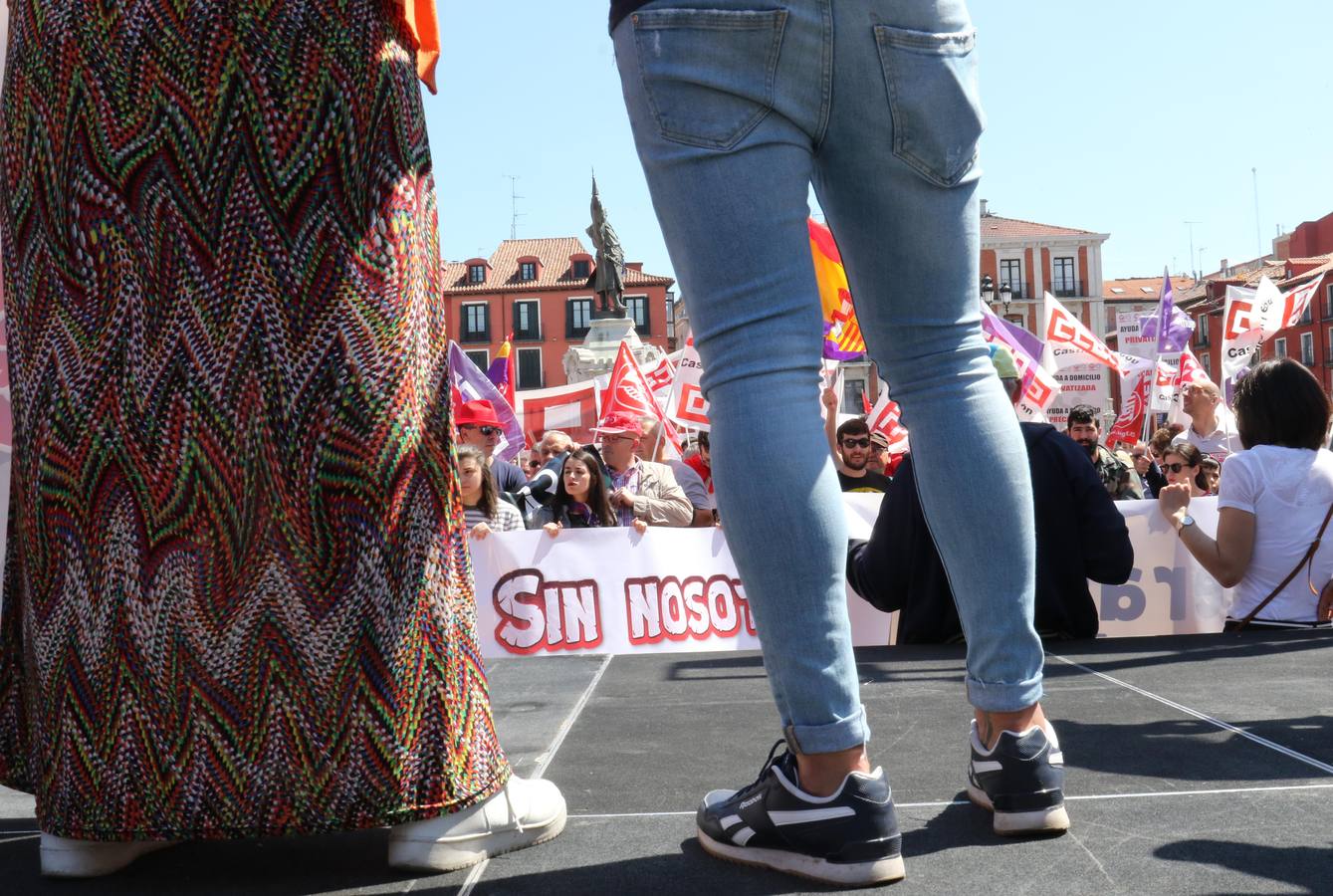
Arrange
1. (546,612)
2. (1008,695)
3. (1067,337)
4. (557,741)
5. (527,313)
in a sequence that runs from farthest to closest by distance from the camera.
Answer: (527,313) < (1067,337) < (546,612) < (557,741) < (1008,695)

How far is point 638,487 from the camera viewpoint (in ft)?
29.0

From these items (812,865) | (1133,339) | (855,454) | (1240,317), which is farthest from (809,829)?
(1133,339)

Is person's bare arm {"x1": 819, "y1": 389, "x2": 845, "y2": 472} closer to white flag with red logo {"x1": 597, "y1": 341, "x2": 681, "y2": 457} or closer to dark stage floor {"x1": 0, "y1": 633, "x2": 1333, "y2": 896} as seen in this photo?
white flag with red logo {"x1": 597, "y1": 341, "x2": 681, "y2": 457}

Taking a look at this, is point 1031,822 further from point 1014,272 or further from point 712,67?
point 1014,272

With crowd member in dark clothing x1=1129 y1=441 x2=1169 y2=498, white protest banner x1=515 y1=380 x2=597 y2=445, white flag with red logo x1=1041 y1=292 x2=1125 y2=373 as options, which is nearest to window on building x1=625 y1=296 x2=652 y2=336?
white protest banner x1=515 y1=380 x2=597 y2=445

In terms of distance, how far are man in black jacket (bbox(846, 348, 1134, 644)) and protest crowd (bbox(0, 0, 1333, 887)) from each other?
2.41 m

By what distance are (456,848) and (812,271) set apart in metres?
0.90

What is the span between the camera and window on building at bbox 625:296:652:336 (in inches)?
3078

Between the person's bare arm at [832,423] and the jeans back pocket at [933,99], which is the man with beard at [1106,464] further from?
the jeans back pocket at [933,99]

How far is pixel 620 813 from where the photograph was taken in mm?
2117

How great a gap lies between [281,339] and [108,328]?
0.76 ft

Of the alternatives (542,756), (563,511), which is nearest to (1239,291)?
(563,511)

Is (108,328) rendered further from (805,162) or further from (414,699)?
(805,162)

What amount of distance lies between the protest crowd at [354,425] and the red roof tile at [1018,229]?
88.6m
